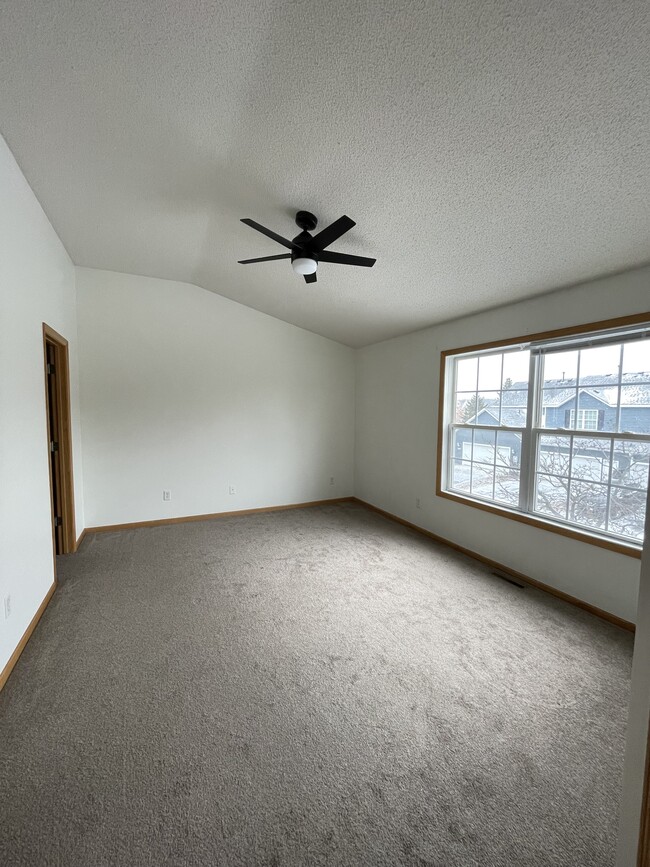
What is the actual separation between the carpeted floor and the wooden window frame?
54 centimetres

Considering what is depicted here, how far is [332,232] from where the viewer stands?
218 cm

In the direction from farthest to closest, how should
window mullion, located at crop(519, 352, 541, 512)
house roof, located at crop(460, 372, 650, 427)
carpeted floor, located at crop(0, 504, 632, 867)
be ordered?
window mullion, located at crop(519, 352, 541, 512)
house roof, located at crop(460, 372, 650, 427)
carpeted floor, located at crop(0, 504, 632, 867)

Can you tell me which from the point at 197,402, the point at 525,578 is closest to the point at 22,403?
the point at 197,402

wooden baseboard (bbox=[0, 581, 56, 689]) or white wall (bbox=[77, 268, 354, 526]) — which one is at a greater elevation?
white wall (bbox=[77, 268, 354, 526])

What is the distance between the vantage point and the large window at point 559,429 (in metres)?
2.42

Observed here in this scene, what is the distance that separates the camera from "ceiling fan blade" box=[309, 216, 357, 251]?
6.64 ft

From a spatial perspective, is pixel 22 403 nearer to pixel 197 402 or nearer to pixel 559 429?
pixel 197 402

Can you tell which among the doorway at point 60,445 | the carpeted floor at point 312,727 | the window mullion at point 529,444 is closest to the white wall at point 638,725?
the carpeted floor at point 312,727

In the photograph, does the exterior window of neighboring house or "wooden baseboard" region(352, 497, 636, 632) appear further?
the exterior window of neighboring house

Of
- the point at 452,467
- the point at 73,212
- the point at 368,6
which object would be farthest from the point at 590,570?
the point at 73,212

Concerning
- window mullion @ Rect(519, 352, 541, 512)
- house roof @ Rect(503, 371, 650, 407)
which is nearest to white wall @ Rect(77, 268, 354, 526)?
window mullion @ Rect(519, 352, 541, 512)

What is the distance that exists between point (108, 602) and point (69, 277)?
3.16 metres

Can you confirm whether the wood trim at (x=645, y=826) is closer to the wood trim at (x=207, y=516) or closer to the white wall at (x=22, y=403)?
the white wall at (x=22, y=403)

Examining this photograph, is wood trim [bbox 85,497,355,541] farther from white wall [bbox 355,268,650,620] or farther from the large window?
the large window
